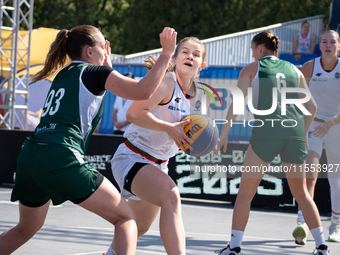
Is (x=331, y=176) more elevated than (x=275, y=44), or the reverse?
(x=275, y=44)

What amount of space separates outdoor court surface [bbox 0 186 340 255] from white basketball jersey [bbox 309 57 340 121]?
5.10 ft

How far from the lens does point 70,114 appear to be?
3242 mm

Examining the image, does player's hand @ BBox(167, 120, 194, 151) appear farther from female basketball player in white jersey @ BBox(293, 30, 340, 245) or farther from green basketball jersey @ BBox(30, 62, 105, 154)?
female basketball player in white jersey @ BBox(293, 30, 340, 245)

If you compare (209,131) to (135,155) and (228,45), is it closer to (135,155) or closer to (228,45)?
(135,155)

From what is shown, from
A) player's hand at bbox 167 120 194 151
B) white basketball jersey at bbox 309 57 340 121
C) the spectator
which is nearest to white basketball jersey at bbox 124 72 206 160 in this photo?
player's hand at bbox 167 120 194 151

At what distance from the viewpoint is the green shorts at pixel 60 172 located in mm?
3143

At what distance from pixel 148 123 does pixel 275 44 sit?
1982 millimetres

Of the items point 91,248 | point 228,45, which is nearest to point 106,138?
point 91,248

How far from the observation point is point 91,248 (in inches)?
206

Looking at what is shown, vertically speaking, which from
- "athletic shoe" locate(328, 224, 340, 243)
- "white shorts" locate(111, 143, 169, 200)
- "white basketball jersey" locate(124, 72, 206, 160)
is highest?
"white basketball jersey" locate(124, 72, 206, 160)

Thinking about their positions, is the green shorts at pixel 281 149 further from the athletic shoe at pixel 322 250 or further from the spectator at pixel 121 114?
the spectator at pixel 121 114

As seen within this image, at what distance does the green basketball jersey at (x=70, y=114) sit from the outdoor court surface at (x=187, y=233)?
6.68 feet

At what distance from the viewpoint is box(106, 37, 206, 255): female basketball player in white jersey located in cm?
372

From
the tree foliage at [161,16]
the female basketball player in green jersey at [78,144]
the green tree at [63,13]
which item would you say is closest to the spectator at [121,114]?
the female basketball player in green jersey at [78,144]
